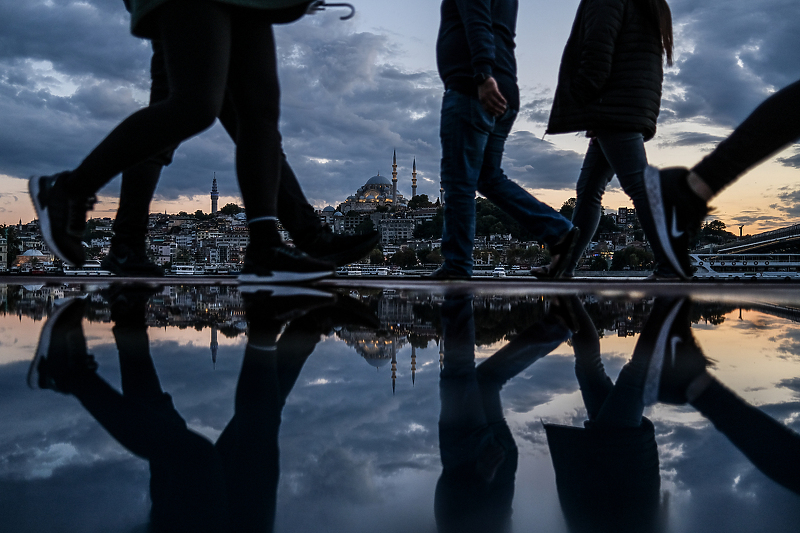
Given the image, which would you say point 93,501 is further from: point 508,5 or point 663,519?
point 508,5

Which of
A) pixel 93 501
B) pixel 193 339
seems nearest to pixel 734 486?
pixel 93 501

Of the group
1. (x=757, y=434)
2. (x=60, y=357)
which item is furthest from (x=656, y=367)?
(x=60, y=357)

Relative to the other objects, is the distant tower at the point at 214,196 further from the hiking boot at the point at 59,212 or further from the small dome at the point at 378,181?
the hiking boot at the point at 59,212

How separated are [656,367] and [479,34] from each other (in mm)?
1605

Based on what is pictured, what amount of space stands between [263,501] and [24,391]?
292mm

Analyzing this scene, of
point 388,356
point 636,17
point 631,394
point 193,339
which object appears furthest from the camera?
point 636,17

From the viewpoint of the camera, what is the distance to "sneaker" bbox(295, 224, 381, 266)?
5.48ft

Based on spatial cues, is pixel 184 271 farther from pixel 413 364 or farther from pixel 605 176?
pixel 413 364

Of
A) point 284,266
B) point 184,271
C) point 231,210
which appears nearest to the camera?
point 284,266

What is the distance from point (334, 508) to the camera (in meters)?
0.22

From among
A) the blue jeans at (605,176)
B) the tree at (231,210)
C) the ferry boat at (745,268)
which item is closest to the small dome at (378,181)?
the tree at (231,210)

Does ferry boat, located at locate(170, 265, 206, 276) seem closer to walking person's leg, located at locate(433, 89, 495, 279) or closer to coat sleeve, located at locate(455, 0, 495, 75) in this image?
walking person's leg, located at locate(433, 89, 495, 279)

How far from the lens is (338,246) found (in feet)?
5.47

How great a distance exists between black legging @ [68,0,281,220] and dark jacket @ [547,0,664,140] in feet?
4.02
